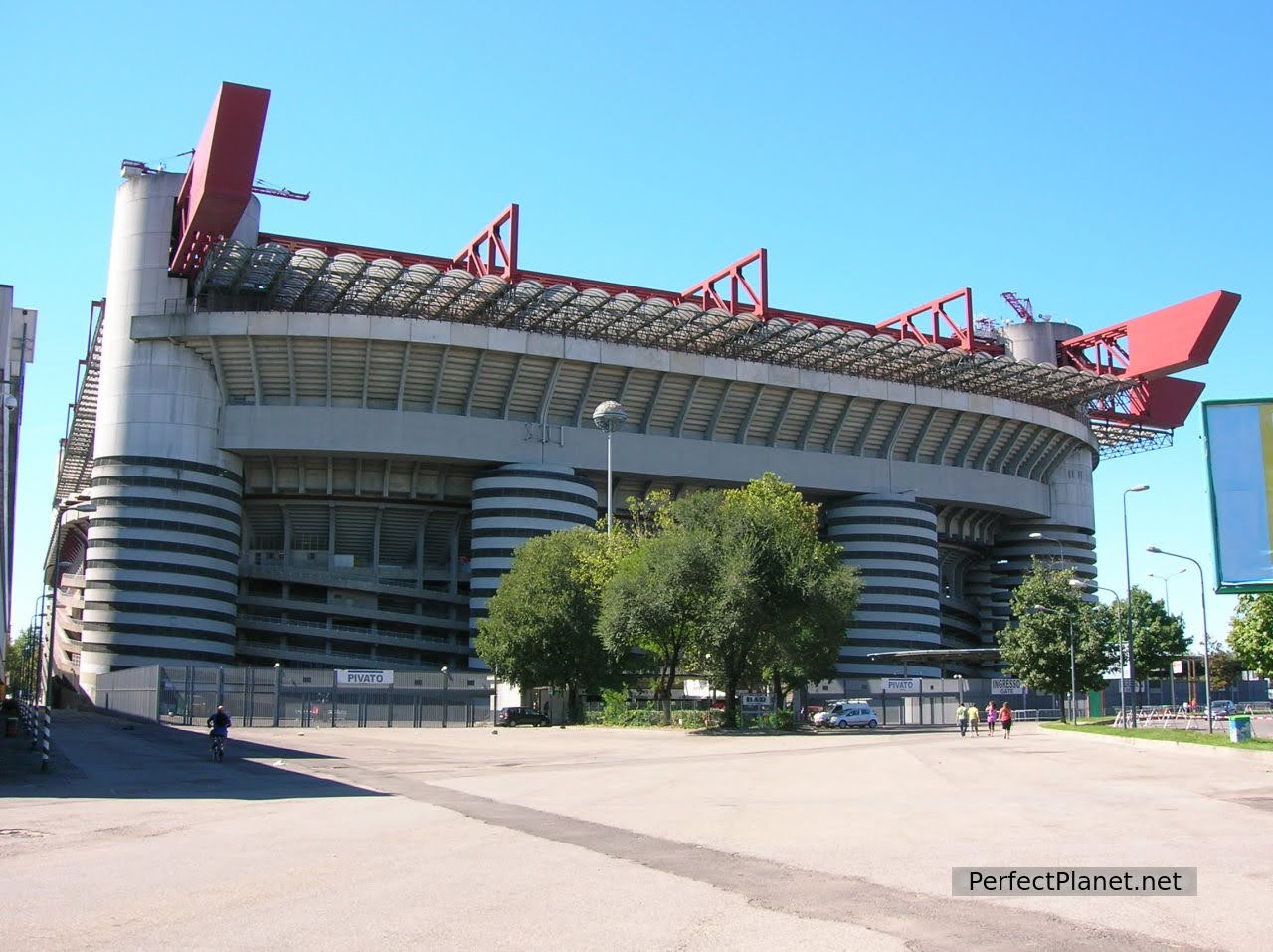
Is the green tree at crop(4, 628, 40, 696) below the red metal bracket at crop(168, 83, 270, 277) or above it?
below

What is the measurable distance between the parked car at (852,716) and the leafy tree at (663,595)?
11.1m

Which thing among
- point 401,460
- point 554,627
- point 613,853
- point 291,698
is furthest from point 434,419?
point 613,853

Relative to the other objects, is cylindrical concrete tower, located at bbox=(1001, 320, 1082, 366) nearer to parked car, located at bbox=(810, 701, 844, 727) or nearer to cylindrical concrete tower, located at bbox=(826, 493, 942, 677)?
cylindrical concrete tower, located at bbox=(826, 493, 942, 677)

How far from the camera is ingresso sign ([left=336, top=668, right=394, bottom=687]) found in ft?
195

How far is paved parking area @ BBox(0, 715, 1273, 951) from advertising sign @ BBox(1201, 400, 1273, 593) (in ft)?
15.8

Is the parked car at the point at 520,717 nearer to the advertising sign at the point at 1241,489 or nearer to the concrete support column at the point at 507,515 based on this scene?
the concrete support column at the point at 507,515

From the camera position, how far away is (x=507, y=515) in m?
78.8

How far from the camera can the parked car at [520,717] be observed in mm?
61188

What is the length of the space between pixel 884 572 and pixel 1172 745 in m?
54.2

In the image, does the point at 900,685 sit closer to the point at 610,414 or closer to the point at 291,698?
the point at 610,414

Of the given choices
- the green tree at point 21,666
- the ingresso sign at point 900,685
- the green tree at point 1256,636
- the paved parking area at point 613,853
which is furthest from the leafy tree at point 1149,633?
the green tree at point 21,666

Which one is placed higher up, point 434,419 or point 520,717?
point 434,419

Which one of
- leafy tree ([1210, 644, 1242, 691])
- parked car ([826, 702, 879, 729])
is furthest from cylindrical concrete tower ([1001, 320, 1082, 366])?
parked car ([826, 702, 879, 729])

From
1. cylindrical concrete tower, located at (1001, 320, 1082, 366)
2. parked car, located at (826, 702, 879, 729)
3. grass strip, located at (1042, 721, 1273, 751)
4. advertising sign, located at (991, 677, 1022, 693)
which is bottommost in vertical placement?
parked car, located at (826, 702, 879, 729)
